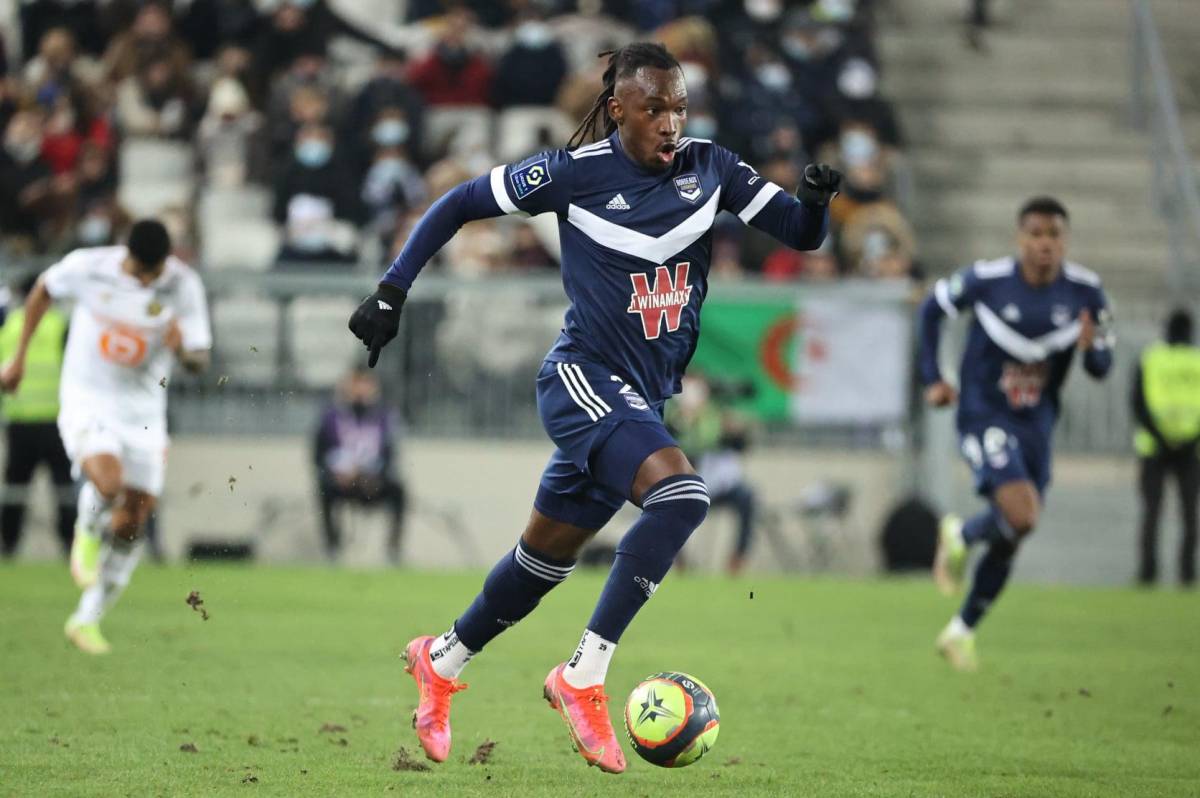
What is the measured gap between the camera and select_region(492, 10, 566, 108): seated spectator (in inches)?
853

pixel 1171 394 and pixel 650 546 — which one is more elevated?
pixel 1171 394

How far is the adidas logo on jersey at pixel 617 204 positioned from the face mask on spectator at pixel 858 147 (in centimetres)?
1499

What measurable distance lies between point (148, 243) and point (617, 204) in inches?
185

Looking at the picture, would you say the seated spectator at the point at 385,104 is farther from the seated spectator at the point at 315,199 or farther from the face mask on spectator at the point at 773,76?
the face mask on spectator at the point at 773,76

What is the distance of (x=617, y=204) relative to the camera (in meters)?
6.98

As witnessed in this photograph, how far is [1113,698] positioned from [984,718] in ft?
4.02

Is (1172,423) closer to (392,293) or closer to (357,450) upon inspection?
(357,450)

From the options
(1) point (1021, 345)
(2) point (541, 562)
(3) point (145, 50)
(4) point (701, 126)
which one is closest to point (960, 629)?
(1) point (1021, 345)

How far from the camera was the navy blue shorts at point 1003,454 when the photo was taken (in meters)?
11.2

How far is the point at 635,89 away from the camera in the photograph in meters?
6.93

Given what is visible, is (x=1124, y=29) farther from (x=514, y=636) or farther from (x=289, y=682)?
(x=289, y=682)

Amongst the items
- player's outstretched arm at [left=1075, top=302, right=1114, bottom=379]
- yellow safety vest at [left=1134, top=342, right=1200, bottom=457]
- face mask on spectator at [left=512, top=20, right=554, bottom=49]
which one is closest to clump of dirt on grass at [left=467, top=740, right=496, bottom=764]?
player's outstretched arm at [left=1075, top=302, right=1114, bottom=379]

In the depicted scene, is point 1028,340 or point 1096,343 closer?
point 1096,343

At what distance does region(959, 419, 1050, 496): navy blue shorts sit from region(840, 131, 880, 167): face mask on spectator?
10605 mm
